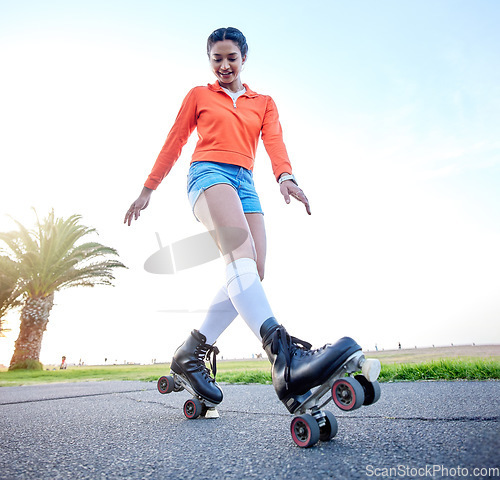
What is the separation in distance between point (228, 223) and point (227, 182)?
0.23m

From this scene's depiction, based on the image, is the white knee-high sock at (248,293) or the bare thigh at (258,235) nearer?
the white knee-high sock at (248,293)

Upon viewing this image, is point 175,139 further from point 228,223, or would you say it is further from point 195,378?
point 195,378

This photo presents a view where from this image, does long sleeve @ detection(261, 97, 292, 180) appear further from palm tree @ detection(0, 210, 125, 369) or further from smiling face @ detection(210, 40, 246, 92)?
palm tree @ detection(0, 210, 125, 369)

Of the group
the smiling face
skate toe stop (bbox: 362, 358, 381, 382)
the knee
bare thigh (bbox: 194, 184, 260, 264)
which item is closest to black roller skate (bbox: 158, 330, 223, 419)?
the knee

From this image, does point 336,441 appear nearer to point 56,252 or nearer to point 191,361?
point 191,361

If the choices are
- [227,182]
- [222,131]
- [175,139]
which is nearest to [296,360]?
[227,182]

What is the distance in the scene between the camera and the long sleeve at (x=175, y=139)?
2.09 meters

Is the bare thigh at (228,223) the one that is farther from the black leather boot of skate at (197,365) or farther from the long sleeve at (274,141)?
the black leather boot of skate at (197,365)

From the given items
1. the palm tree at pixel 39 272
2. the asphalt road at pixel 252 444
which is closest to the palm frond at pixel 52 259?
the palm tree at pixel 39 272

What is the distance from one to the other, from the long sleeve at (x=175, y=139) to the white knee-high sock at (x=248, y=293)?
2.54 ft

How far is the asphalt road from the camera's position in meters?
0.97

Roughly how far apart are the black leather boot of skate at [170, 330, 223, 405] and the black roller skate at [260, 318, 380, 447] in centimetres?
68

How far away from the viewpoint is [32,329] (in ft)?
46.2

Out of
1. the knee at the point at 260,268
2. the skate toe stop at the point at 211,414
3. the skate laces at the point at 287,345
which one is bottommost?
the skate toe stop at the point at 211,414
